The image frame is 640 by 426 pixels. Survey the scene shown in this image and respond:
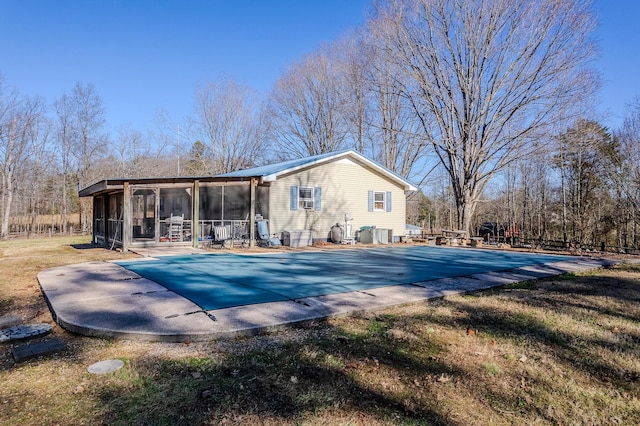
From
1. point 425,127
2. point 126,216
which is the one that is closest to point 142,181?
point 126,216

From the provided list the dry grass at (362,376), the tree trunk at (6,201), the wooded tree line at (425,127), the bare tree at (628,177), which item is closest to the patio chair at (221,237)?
the dry grass at (362,376)

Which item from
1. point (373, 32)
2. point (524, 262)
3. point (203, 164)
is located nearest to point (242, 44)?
point (373, 32)

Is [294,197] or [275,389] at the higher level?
[294,197]

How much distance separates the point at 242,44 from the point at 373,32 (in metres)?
7.16

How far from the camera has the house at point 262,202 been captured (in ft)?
41.2

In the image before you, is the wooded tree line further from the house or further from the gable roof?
the house

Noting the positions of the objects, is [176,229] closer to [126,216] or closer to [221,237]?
[221,237]

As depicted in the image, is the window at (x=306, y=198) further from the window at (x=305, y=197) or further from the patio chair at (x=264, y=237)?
the patio chair at (x=264, y=237)

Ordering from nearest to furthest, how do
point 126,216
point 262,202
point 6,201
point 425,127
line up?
point 126,216, point 262,202, point 425,127, point 6,201

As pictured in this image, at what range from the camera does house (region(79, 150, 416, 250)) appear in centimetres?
1255

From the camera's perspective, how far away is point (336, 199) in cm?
1605

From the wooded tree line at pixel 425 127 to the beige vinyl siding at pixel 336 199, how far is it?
2.77 metres

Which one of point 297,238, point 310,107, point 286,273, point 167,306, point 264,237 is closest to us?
point 167,306

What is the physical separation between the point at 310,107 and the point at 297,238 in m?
16.8
